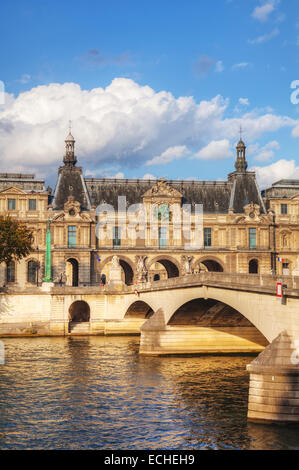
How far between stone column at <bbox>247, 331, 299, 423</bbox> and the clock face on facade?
69706 millimetres

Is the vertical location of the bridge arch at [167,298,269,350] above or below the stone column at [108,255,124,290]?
below

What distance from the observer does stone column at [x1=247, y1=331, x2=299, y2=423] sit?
34.7 metres

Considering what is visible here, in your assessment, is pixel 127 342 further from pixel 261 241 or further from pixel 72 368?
pixel 261 241

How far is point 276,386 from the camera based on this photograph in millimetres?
35031

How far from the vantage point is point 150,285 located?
70875 millimetres

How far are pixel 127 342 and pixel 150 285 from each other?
29.3 feet

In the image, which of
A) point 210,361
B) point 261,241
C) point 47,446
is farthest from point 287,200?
point 47,446

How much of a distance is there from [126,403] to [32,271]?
61.4 m

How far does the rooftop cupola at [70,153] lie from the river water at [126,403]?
1962 inches

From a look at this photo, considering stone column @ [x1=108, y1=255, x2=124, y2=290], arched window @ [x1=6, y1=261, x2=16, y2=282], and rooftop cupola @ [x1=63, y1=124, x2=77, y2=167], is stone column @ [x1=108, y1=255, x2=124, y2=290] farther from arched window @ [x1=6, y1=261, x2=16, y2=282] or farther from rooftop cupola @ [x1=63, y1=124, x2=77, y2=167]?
rooftop cupola @ [x1=63, y1=124, x2=77, y2=167]

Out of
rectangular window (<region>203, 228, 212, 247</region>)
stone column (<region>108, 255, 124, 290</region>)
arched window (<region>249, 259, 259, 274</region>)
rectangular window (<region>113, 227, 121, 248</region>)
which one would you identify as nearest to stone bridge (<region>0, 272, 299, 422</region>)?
stone column (<region>108, 255, 124, 290</region>)

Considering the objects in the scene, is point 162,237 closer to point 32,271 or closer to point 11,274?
point 32,271

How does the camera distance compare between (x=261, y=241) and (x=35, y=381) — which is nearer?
(x=35, y=381)
